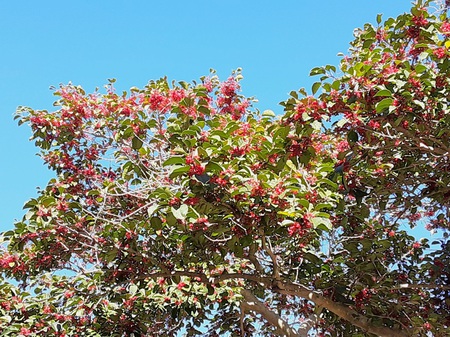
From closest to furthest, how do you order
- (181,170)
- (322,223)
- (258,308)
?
1. (322,223)
2. (181,170)
3. (258,308)

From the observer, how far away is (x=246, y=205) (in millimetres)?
3234

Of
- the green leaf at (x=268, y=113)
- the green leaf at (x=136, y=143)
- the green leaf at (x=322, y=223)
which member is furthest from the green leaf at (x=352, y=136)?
the green leaf at (x=136, y=143)

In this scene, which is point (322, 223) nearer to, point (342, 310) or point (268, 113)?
point (268, 113)

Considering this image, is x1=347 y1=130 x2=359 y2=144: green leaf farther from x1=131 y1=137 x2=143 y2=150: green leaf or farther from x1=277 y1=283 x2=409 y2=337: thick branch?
x1=131 y1=137 x2=143 y2=150: green leaf

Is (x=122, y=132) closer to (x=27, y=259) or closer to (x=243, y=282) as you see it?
(x=27, y=259)

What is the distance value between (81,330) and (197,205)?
2.25 m

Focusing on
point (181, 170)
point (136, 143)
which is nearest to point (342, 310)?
point (181, 170)

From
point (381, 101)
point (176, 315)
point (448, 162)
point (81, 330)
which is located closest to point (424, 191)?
point (448, 162)

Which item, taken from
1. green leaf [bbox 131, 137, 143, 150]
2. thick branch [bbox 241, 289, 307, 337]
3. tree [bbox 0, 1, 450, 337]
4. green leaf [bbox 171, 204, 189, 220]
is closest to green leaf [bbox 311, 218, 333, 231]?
tree [bbox 0, 1, 450, 337]

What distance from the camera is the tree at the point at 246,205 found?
3.29 m

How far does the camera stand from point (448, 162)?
4.02 m

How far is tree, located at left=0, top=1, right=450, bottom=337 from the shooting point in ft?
10.8

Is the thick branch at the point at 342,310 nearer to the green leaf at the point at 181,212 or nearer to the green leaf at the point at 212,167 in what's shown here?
the green leaf at the point at 181,212

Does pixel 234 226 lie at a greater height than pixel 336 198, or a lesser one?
lesser
